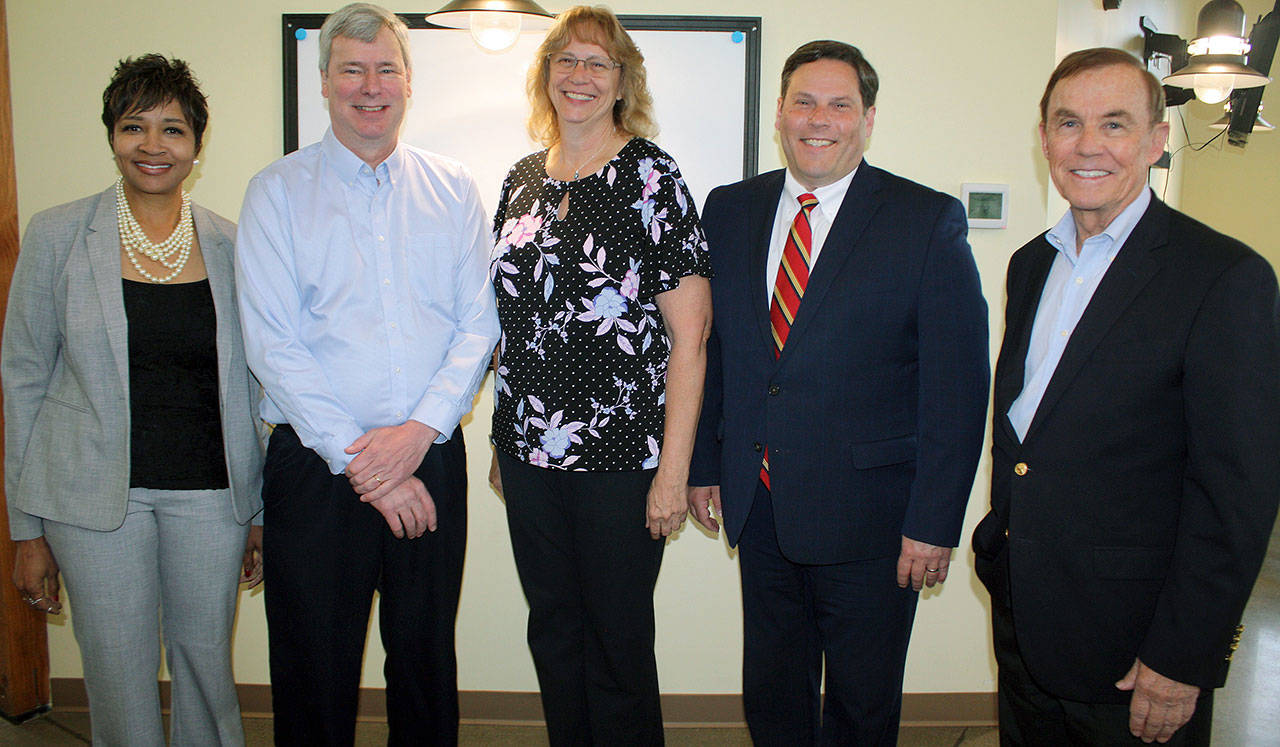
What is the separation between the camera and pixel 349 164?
6.18 feet

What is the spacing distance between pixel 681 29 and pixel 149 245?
1686 mm

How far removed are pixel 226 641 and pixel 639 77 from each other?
1.68 m

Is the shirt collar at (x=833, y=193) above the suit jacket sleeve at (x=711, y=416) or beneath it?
above

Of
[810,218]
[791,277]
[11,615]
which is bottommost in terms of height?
[11,615]

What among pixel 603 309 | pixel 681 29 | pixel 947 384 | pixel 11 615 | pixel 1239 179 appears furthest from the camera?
pixel 1239 179

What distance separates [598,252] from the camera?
186 centimetres

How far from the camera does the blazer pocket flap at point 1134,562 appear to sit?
147 centimetres

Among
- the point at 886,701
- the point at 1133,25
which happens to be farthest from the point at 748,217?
the point at 1133,25

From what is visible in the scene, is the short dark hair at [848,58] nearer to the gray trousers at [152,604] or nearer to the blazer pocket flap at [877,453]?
the blazer pocket flap at [877,453]

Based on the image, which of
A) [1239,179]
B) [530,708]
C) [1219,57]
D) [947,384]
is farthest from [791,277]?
[1239,179]

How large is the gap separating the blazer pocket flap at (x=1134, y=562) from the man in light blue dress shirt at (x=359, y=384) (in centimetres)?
131

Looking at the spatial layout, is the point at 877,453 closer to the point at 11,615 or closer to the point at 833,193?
the point at 833,193

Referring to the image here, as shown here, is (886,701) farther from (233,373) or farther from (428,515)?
(233,373)

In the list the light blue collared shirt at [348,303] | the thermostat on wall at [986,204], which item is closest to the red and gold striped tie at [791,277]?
the light blue collared shirt at [348,303]
